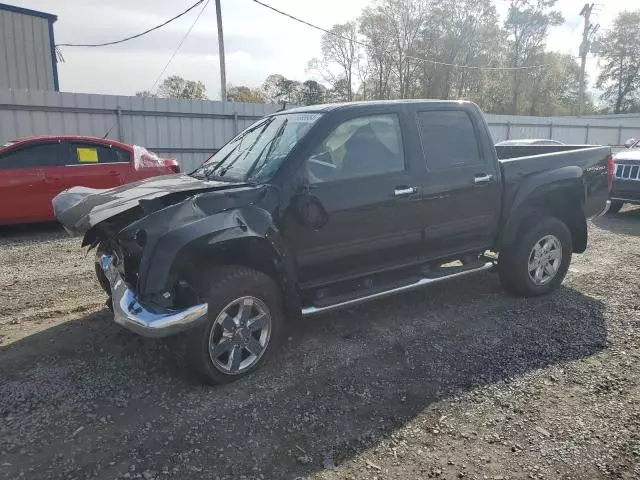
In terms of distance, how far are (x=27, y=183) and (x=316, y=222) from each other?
6.41 meters

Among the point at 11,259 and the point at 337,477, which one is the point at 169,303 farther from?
the point at 11,259

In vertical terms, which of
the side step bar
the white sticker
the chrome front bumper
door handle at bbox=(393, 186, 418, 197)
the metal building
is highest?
the metal building

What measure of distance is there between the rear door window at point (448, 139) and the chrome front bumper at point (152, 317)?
95.4 inches

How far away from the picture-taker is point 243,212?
3.45m

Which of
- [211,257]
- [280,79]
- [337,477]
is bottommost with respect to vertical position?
[337,477]

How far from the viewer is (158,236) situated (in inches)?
122

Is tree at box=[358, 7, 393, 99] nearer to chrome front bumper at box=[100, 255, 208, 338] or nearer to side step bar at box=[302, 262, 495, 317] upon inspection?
side step bar at box=[302, 262, 495, 317]

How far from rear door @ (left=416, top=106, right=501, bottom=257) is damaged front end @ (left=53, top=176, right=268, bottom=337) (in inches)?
65.2

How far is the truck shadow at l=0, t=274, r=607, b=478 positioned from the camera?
9.24ft

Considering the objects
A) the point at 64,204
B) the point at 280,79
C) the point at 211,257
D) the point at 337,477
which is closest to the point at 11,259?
the point at 64,204

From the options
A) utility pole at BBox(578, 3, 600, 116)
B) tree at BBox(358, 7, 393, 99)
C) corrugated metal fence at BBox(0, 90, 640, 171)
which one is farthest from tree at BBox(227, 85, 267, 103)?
corrugated metal fence at BBox(0, 90, 640, 171)

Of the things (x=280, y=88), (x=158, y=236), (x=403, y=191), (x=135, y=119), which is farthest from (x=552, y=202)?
(x=280, y=88)

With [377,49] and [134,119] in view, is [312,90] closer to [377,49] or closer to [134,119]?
[377,49]

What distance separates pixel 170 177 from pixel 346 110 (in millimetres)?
1710
